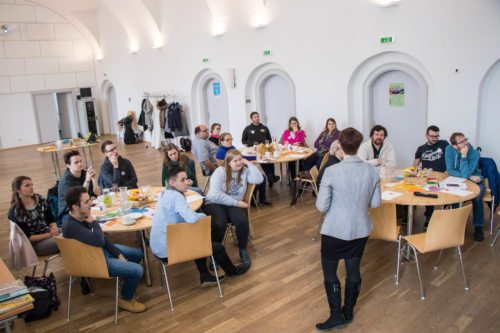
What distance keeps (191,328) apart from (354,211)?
1804mm

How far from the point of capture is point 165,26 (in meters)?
12.8

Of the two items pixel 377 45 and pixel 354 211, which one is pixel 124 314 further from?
pixel 377 45

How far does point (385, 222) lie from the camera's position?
4.41 m

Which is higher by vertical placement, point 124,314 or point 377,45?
point 377,45

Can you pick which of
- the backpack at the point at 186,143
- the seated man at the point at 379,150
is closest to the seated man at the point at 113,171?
the seated man at the point at 379,150

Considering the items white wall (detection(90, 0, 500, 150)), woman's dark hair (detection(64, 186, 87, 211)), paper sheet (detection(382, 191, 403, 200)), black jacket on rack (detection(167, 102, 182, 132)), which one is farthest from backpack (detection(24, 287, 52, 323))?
black jacket on rack (detection(167, 102, 182, 132))

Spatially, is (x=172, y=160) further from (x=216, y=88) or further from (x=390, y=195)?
(x=216, y=88)

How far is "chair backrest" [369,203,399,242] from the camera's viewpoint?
4363 millimetres

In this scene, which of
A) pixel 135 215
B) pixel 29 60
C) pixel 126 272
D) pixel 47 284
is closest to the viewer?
pixel 126 272

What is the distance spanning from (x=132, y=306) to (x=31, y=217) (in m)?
1.53

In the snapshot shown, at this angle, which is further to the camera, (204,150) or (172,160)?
(204,150)

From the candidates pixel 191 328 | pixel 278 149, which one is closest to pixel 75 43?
pixel 278 149

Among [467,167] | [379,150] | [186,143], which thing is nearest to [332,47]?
[379,150]

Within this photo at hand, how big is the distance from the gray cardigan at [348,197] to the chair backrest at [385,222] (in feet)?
3.48
